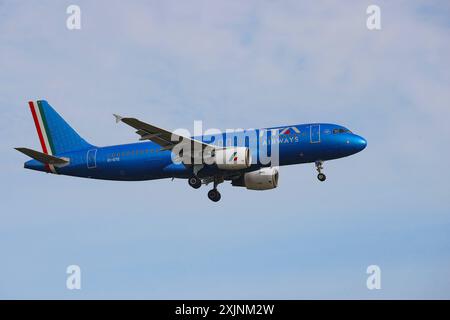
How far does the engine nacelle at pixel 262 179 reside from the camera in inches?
2163

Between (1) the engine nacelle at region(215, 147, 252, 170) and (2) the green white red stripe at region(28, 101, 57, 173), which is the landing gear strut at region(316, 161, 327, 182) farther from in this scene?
(2) the green white red stripe at region(28, 101, 57, 173)

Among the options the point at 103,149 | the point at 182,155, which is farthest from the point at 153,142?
the point at 103,149

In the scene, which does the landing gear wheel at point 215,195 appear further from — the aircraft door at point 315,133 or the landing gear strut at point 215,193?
the aircraft door at point 315,133

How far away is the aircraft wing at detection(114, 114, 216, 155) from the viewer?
1896 inches

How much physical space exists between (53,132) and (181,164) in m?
11.8

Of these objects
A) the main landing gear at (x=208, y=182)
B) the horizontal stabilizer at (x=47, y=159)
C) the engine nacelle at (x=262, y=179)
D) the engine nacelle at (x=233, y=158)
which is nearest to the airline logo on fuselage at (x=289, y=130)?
the engine nacelle at (x=233, y=158)

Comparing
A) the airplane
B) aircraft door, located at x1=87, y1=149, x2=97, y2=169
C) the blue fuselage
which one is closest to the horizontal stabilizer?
the airplane

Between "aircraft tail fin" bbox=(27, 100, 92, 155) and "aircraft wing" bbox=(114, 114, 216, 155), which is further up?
"aircraft tail fin" bbox=(27, 100, 92, 155)

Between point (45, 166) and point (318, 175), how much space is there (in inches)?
754

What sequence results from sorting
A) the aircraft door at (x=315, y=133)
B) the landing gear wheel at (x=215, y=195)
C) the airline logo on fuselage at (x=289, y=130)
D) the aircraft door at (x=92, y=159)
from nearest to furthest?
the aircraft door at (x=315, y=133)
the airline logo on fuselage at (x=289, y=130)
the landing gear wheel at (x=215, y=195)
the aircraft door at (x=92, y=159)

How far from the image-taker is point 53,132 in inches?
2324

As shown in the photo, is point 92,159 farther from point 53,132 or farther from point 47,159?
point 53,132

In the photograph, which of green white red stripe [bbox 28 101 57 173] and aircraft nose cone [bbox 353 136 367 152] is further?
green white red stripe [bbox 28 101 57 173]

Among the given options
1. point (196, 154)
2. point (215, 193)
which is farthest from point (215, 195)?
point (196, 154)
